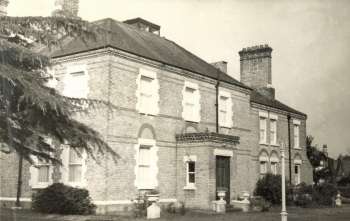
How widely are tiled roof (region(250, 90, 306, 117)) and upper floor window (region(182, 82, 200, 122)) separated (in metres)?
6.64

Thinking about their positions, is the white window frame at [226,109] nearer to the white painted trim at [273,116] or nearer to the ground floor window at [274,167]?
the white painted trim at [273,116]

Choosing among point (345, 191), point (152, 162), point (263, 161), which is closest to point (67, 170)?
point (152, 162)

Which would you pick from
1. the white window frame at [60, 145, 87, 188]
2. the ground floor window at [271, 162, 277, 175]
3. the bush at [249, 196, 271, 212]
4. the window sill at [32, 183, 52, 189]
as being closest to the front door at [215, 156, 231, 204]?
the bush at [249, 196, 271, 212]

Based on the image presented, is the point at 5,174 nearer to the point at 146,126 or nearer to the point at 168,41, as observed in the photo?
the point at 146,126

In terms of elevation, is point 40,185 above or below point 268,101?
below

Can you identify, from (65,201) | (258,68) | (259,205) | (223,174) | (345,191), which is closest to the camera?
(65,201)

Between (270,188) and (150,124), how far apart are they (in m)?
9.82

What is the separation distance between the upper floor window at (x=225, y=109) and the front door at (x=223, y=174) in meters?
3.15

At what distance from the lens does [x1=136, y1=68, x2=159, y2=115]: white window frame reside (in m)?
22.2

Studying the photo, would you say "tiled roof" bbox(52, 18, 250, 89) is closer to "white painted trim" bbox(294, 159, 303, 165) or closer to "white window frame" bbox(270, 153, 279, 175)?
"white window frame" bbox(270, 153, 279, 175)

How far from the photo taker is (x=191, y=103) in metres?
25.7

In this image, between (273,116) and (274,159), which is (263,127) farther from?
(274,159)

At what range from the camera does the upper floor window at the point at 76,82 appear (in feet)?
71.3

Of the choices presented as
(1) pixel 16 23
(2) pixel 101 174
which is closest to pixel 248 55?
(2) pixel 101 174
